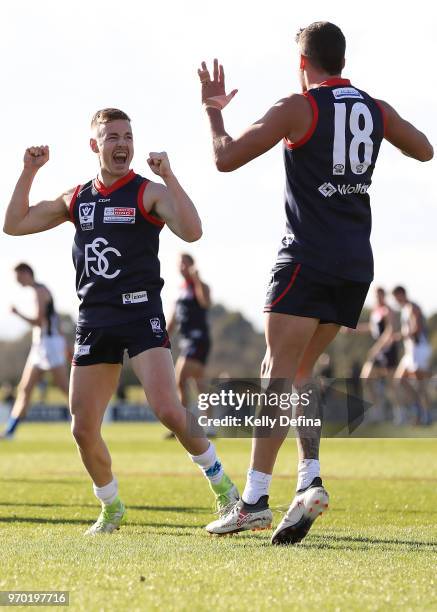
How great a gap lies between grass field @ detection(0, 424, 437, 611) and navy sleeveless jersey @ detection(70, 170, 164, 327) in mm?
1286

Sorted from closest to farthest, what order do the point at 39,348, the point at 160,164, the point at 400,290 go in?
the point at 160,164 < the point at 39,348 < the point at 400,290

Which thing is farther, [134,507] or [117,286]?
[134,507]

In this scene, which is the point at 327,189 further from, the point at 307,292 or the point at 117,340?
the point at 117,340

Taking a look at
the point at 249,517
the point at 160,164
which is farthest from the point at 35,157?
the point at 249,517

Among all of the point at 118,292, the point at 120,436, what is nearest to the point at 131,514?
the point at 118,292

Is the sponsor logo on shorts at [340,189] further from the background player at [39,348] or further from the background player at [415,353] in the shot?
the background player at [415,353]

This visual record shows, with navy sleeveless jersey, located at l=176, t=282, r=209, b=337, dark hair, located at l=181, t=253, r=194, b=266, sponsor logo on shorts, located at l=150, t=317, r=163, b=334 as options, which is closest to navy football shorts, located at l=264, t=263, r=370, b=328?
sponsor logo on shorts, located at l=150, t=317, r=163, b=334

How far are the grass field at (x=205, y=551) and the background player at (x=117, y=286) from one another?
0.65 metres

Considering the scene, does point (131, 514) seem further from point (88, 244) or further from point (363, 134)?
point (363, 134)

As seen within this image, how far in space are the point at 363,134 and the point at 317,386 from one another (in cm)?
142

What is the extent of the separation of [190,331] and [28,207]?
1282cm

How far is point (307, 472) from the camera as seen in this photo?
6.16 meters

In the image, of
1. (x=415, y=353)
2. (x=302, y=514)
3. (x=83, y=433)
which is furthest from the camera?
(x=415, y=353)

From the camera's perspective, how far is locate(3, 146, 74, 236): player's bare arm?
22.8 feet
